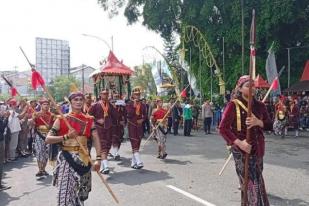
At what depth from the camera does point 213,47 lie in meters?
29.0

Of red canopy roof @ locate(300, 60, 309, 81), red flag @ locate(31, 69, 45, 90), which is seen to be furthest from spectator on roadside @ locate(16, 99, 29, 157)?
red canopy roof @ locate(300, 60, 309, 81)

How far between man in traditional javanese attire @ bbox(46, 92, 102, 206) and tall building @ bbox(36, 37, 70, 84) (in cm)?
5272

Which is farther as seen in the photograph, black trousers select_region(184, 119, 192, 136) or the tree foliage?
the tree foliage

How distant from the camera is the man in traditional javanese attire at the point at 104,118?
1089 cm

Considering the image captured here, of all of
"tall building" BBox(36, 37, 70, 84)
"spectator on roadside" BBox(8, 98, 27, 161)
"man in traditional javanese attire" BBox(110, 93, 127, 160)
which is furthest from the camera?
"tall building" BBox(36, 37, 70, 84)

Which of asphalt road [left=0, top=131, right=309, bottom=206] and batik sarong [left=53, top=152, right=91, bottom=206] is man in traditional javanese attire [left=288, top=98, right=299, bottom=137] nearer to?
asphalt road [left=0, top=131, right=309, bottom=206]

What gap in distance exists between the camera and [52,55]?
199ft

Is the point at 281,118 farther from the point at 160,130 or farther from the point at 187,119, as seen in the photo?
the point at 160,130

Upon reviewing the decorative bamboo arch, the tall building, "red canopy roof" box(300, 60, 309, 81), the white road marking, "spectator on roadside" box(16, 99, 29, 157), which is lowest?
the white road marking

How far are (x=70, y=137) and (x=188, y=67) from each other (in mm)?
27205

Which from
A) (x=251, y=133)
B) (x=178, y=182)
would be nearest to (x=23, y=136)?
(x=178, y=182)

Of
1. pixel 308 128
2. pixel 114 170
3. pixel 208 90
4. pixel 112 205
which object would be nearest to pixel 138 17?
pixel 208 90

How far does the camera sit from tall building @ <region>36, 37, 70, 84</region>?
58469 millimetres

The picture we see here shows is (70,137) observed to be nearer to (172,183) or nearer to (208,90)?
(172,183)
